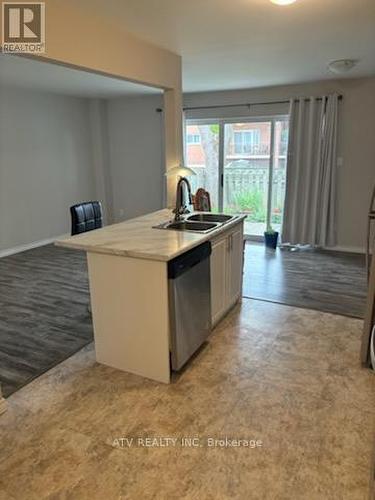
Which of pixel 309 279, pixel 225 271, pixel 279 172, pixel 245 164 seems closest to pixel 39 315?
pixel 225 271

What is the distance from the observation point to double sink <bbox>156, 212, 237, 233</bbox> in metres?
3.11

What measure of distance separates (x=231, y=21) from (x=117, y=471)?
9.59 feet

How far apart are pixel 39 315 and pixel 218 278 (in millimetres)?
1769

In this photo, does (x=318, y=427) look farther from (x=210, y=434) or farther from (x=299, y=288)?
(x=299, y=288)

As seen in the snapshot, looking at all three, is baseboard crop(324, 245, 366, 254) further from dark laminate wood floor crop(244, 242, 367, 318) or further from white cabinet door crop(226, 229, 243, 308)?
white cabinet door crop(226, 229, 243, 308)

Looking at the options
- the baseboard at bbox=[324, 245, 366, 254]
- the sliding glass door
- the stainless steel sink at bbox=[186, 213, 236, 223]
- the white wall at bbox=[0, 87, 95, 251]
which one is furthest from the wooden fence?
the stainless steel sink at bbox=[186, 213, 236, 223]

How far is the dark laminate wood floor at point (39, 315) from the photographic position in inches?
107

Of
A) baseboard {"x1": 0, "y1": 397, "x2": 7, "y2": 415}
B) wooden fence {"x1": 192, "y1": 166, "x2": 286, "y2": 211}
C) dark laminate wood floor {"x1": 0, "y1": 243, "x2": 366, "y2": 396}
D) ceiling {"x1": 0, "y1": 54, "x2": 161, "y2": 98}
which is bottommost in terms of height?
baseboard {"x1": 0, "y1": 397, "x2": 7, "y2": 415}

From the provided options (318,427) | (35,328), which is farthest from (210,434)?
(35,328)

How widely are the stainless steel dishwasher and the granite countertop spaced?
0.08 metres

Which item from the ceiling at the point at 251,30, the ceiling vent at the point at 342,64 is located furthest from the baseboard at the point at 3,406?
the ceiling vent at the point at 342,64

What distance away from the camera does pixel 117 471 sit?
5.95 feet

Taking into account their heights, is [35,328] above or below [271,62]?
below

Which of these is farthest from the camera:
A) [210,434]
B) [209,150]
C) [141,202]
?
[141,202]
